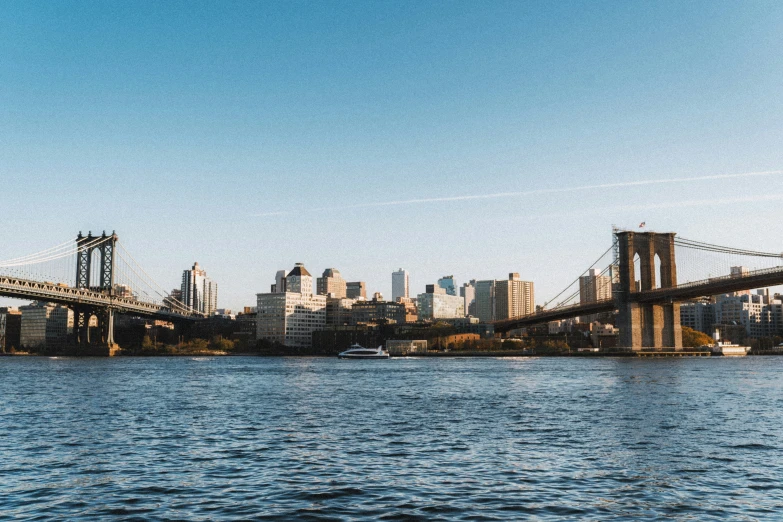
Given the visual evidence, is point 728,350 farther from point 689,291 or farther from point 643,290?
point 689,291

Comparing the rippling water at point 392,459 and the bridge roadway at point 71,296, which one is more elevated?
the bridge roadway at point 71,296

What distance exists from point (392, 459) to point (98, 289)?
122 m

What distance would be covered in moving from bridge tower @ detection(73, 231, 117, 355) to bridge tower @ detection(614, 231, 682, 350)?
84.4m

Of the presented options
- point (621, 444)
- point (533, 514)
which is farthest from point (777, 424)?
point (533, 514)

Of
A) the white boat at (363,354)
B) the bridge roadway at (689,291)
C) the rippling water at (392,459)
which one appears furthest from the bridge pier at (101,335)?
the rippling water at (392,459)

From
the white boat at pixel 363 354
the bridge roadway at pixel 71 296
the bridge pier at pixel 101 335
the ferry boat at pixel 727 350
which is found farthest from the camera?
the white boat at pixel 363 354

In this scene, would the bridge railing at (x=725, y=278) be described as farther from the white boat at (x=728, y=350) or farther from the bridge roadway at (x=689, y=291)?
the white boat at (x=728, y=350)

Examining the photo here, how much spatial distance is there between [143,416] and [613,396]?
81.2 ft

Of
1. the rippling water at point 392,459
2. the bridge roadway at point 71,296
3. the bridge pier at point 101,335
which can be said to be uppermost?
the bridge roadway at point 71,296

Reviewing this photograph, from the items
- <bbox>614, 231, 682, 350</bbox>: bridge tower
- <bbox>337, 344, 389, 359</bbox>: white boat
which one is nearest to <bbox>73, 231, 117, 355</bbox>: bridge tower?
<bbox>337, 344, 389, 359</bbox>: white boat

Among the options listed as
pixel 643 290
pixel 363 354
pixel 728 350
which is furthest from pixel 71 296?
pixel 728 350

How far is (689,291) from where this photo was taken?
356 ft

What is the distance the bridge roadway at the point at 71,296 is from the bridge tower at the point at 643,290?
273ft

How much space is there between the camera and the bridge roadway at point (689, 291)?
319 ft
